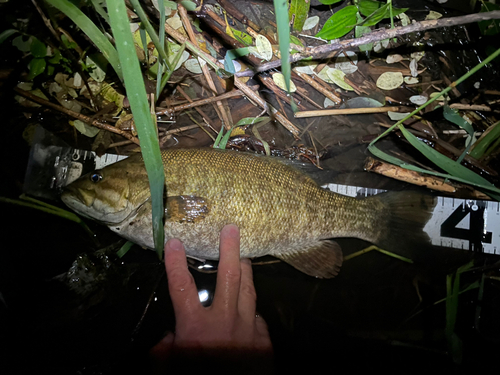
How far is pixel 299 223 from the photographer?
7.06 feet

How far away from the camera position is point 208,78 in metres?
2.49

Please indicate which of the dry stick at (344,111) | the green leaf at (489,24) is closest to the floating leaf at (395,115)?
the dry stick at (344,111)

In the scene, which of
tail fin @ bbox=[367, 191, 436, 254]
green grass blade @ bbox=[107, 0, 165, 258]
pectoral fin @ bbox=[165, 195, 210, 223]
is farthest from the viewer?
tail fin @ bbox=[367, 191, 436, 254]

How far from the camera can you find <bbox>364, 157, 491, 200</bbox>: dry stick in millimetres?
2510

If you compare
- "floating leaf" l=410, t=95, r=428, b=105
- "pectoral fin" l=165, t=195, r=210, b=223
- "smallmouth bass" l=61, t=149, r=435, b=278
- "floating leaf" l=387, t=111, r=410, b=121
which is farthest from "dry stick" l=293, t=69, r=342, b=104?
"pectoral fin" l=165, t=195, r=210, b=223

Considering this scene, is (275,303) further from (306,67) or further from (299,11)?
(299,11)

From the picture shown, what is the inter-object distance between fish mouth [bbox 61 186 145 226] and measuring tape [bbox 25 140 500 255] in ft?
1.85

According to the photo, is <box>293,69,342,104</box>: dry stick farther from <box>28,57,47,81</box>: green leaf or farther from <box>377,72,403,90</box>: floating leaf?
<box>28,57,47,81</box>: green leaf

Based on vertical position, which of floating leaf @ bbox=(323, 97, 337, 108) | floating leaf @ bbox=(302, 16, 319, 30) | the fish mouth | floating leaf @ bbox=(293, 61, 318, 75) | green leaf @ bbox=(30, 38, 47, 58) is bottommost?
the fish mouth

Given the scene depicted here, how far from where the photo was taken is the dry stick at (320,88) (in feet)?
8.38

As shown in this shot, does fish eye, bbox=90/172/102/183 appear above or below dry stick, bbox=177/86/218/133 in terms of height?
below

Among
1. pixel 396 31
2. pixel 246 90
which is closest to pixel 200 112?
pixel 246 90

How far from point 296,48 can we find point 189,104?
108cm

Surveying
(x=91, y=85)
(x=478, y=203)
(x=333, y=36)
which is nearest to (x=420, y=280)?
(x=478, y=203)
